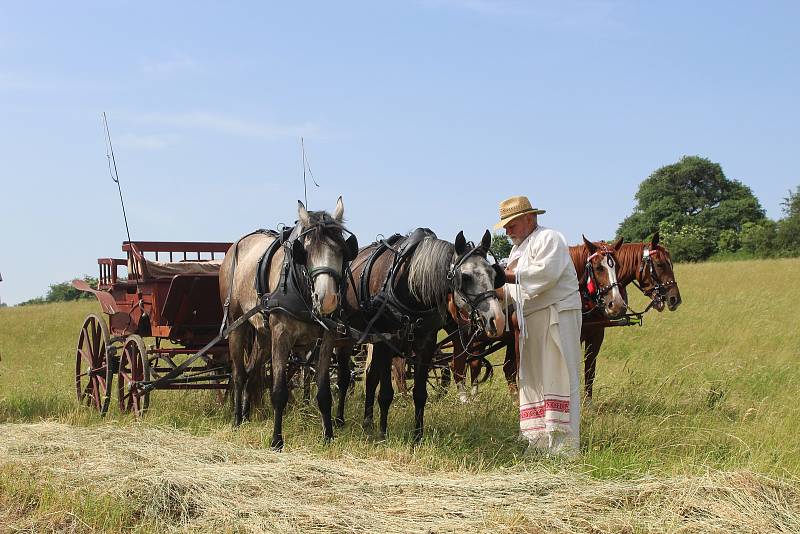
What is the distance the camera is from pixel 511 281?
7.00 m

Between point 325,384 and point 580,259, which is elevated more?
point 580,259

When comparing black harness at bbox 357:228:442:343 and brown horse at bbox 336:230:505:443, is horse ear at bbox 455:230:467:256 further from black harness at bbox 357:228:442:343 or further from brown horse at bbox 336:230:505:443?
black harness at bbox 357:228:442:343

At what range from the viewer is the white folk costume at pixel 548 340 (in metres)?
6.84

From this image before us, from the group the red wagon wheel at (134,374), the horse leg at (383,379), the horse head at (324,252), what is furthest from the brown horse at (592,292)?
the red wagon wheel at (134,374)

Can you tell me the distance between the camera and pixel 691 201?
63.0 metres

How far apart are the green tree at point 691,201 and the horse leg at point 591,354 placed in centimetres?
5127

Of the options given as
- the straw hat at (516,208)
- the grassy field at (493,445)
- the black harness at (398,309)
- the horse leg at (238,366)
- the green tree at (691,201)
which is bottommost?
the grassy field at (493,445)

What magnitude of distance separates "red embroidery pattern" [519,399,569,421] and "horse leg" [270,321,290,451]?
6.42 feet

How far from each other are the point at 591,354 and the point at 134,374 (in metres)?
4.81

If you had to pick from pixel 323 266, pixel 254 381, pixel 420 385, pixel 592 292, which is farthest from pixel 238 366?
pixel 592 292

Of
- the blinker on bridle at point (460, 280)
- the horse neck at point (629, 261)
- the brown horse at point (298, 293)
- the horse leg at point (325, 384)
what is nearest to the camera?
the blinker on bridle at point (460, 280)

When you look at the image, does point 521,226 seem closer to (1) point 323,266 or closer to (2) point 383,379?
(1) point 323,266

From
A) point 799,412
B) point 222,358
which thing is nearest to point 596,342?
point 799,412

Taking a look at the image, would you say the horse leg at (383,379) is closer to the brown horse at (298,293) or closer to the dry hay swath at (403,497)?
the brown horse at (298,293)
